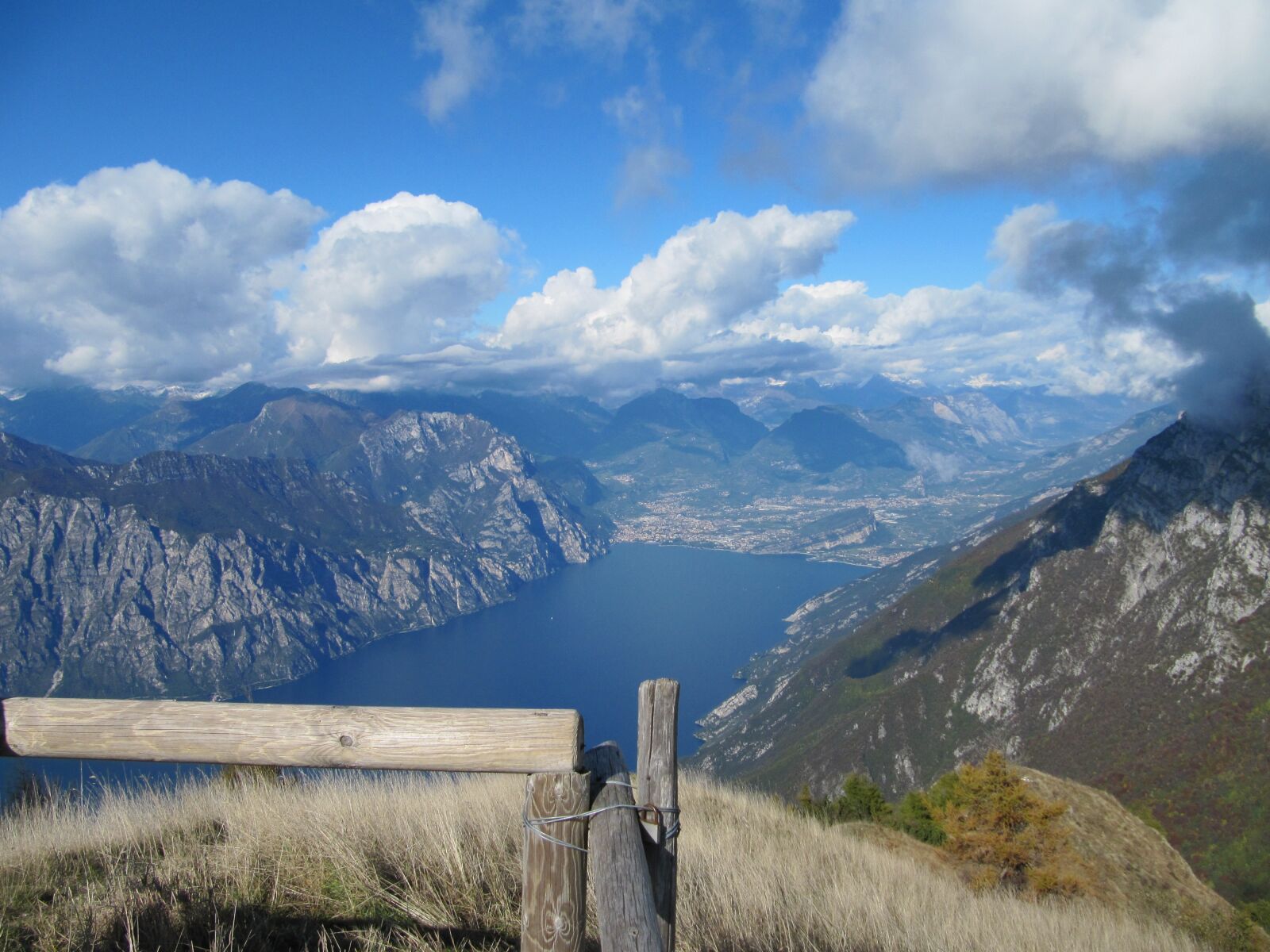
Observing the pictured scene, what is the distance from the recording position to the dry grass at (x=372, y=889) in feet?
16.5

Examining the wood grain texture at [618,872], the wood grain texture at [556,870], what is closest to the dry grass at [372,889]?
the wood grain texture at [556,870]

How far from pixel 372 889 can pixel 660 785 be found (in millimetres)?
Result: 3430

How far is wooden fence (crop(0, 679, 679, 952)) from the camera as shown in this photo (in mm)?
3430

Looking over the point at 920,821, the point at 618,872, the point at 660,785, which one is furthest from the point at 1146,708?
the point at 618,872

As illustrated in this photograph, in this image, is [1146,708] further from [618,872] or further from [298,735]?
[298,735]

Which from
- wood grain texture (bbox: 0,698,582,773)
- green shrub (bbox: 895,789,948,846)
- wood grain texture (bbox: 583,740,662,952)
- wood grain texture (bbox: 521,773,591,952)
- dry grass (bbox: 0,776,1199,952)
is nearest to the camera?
Answer: wood grain texture (bbox: 583,740,662,952)

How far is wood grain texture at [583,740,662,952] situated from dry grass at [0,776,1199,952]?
2.30m

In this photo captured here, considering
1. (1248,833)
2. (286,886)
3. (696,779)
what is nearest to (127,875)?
(286,886)

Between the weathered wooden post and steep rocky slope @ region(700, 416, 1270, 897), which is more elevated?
the weathered wooden post

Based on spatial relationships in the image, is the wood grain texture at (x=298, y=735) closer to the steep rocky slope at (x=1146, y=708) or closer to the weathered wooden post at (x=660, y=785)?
the weathered wooden post at (x=660, y=785)

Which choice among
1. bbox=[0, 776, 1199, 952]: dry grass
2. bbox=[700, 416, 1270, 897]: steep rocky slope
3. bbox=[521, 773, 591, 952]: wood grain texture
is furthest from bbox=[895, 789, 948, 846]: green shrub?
bbox=[700, 416, 1270, 897]: steep rocky slope

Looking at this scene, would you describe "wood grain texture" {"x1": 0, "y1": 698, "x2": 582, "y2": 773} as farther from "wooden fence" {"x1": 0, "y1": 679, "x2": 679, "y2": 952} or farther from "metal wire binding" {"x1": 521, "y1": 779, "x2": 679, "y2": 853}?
"metal wire binding" {"x1": 521, "y1": 779, "x2": 679, "y2": 853}

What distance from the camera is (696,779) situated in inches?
560

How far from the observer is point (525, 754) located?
3.59 m
